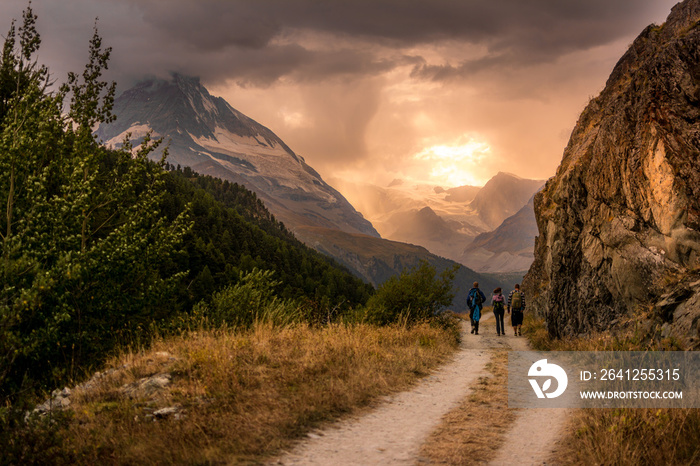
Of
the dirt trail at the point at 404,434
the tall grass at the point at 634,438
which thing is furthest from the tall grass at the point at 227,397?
the tall grass at the point at 634,438

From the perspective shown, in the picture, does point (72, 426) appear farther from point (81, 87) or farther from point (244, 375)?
point (81, 87)

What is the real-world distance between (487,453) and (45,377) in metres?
10.3

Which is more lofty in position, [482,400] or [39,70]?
[39,70]

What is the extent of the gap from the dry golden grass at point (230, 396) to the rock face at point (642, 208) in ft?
22.7

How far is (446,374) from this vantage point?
12.6 meters

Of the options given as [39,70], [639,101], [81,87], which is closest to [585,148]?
[639,101]

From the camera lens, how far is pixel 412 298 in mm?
21703

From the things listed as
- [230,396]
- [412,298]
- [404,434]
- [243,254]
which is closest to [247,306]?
[412,298]

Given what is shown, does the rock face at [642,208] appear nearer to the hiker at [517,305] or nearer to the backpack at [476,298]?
the hiker at [517,305]

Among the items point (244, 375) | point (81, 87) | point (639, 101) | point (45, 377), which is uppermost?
point (81, 87)

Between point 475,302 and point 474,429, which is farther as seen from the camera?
point 475,302

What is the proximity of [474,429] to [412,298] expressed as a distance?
14.1m

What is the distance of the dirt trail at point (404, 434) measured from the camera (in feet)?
20.5

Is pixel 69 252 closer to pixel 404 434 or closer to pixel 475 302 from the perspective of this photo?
pixel 404 434
